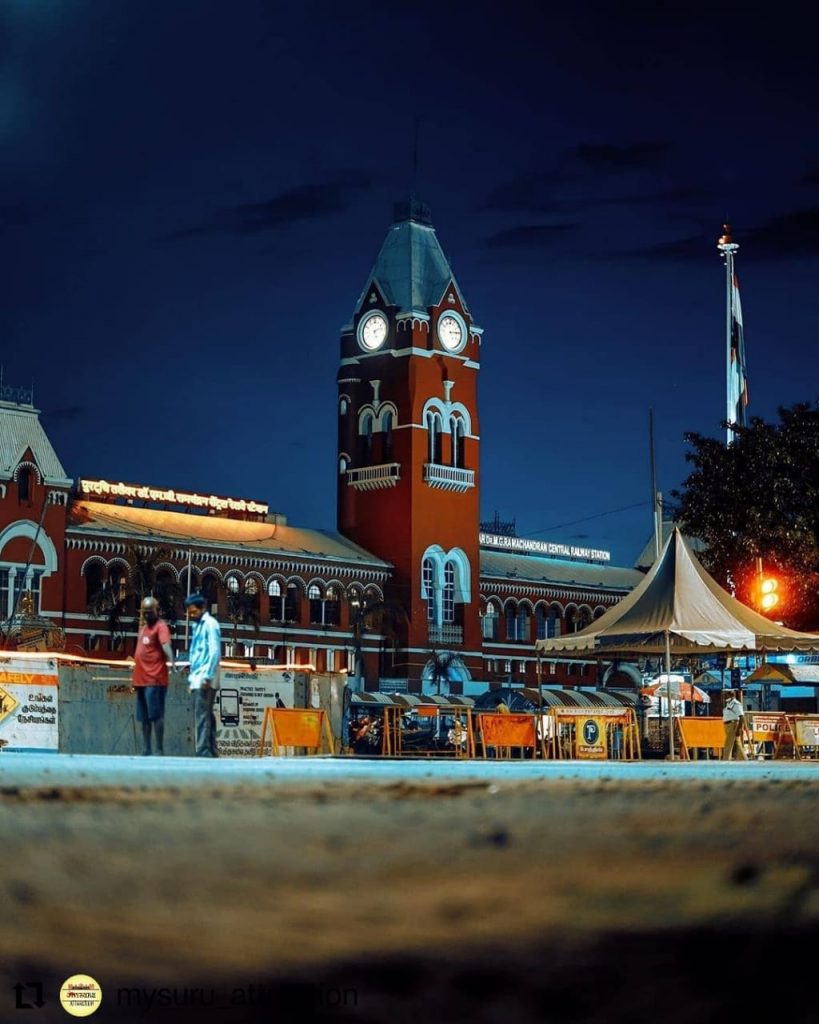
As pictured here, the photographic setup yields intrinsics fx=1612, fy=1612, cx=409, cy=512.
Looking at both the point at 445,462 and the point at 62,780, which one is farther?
the point at 445,462

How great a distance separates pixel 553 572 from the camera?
9088cm

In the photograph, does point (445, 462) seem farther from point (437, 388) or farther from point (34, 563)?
point (34, 563)

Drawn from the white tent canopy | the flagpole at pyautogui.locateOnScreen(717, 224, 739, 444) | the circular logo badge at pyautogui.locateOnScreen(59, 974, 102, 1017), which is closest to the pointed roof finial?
the flagpole at pyautogui.locateOnScreen(717, 224, 739, 444)

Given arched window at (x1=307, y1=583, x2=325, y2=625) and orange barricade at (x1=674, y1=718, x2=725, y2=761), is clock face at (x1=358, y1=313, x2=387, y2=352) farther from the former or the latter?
orange barricade at (x1=674, y1=718, x2=725, y2=761)

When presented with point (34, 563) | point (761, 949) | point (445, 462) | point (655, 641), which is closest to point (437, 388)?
point (445, 462)

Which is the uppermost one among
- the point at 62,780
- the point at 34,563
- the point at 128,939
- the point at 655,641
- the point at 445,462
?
the point at 445,462

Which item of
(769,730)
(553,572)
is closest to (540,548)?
(553,572)

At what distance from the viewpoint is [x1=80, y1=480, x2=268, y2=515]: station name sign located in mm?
72312

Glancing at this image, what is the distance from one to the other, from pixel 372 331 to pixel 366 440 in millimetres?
5518

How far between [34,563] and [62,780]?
58.2 m

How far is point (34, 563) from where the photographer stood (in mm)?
65875

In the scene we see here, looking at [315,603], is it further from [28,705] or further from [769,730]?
[28,705]

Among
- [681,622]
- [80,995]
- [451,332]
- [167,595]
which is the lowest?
[80,995]

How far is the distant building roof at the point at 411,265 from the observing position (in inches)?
3157
